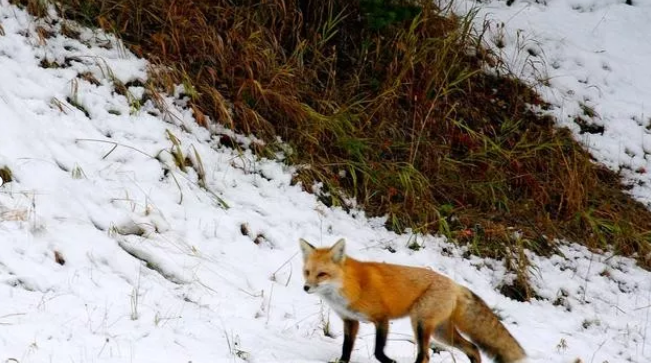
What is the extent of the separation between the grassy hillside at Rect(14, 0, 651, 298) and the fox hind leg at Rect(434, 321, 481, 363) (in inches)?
117

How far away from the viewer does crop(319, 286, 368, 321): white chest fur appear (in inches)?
238

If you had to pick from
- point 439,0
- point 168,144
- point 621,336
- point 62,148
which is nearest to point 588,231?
point 621,336

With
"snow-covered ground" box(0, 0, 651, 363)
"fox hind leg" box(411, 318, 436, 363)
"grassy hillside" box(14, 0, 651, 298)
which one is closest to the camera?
"snow-covered ground" box(0, 0, 651, 363)

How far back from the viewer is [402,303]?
611cm

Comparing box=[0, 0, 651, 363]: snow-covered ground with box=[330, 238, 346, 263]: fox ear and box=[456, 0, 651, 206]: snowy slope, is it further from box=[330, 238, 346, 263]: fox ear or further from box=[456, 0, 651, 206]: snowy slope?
box=[456, 0, 651, 206]: snowy slope

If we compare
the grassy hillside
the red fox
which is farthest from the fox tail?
the grassy hillside

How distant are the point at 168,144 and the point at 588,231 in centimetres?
519

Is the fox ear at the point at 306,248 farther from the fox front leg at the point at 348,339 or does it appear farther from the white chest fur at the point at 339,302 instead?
the fox front leg at the point at 348,339

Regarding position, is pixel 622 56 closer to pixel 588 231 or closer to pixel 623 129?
pixel 623 129

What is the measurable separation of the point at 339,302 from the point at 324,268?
0.87 ft

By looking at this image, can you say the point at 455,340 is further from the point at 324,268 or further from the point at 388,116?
the point at 388,116

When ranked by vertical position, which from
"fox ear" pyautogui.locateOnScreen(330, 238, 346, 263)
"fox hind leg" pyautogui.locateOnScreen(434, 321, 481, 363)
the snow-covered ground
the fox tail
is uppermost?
"fox ear" pyautogui.locateOnScreen(330, 238, 346, 263)

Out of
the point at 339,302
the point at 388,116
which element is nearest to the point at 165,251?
the point at 339,302

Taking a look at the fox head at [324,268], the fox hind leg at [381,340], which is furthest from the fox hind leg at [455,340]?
the fox head at [324,268]
